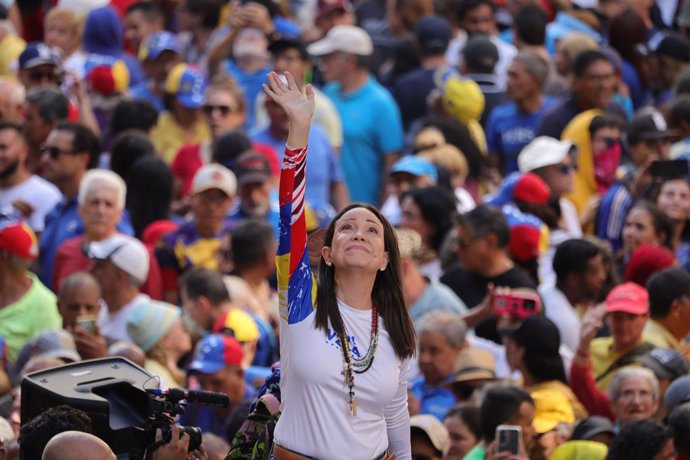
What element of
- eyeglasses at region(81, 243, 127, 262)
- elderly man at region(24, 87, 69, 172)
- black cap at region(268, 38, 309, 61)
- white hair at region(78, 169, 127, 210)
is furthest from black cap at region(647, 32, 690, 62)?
eyeglasses at region(81, 243, 127, 262)

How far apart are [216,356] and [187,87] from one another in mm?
4502

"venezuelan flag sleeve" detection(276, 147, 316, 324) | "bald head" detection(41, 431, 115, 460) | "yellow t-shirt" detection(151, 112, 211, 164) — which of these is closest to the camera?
"bald head" detection(41, 431, 115, 460)

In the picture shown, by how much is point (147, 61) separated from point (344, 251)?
834cm

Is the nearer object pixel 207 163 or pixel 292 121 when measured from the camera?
pixel 292 121

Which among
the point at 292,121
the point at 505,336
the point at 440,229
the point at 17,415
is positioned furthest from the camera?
the point at 440,229

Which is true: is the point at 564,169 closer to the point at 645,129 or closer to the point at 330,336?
the point at 645,129

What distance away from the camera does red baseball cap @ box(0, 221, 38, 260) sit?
1055 cm

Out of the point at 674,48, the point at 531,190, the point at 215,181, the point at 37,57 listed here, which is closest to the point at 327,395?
the point at 215,181

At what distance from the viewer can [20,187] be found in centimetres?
1217

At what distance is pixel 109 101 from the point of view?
14.5 m

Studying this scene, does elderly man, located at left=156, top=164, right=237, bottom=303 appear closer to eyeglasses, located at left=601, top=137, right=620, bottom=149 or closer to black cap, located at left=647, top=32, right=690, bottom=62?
Answer: eyeglasses, located at left=601, top=137, right=620, bottom=149

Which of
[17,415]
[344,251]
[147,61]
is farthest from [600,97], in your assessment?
[344,251]

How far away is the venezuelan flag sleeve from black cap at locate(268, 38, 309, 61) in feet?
24.3

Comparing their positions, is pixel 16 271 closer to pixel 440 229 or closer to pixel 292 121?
pixel 440 229
